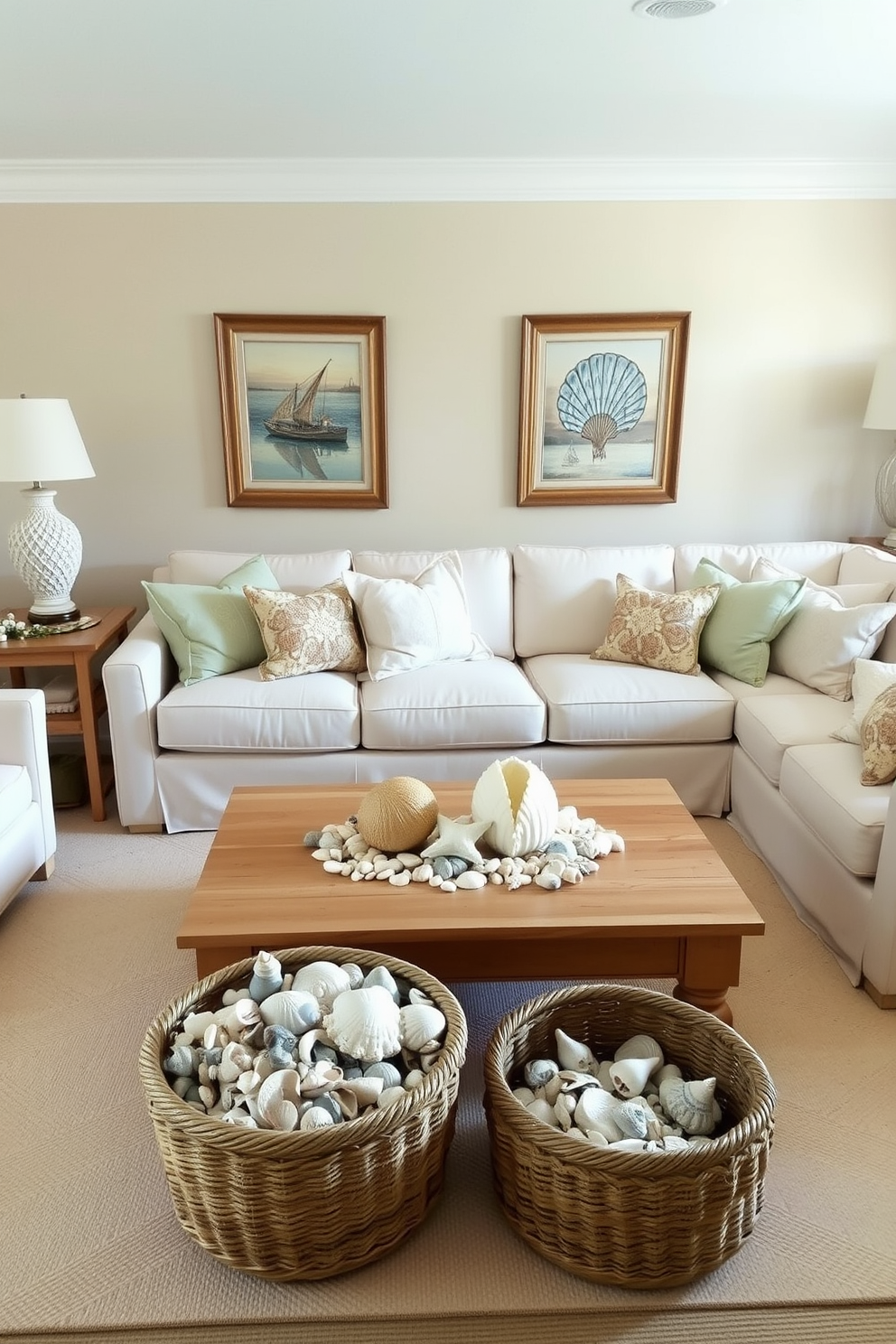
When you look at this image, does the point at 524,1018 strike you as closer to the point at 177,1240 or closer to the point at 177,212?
the point at 177,1240

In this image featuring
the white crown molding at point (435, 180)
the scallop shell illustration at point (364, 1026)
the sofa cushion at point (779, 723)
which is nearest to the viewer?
the scallop shell illustration at point (364, 1026)

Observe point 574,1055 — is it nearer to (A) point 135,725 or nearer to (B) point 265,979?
(B) point 265,979

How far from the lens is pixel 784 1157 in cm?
188

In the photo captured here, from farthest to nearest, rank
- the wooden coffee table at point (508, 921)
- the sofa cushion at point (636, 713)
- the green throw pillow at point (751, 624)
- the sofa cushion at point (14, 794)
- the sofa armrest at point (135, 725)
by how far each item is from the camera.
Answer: the green throw pillow at point (751, 624), the sofa cushion at point (636, 713), the sofa armrest at point (135, 725), the sofa cushion at point (14, 794), the wooden coffee table at point (508, 921)

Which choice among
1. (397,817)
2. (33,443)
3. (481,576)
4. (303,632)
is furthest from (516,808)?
(33,443)

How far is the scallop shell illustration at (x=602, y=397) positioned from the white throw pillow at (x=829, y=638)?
3.39 feet

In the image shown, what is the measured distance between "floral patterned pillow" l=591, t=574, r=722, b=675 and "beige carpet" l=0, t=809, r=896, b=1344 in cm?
120

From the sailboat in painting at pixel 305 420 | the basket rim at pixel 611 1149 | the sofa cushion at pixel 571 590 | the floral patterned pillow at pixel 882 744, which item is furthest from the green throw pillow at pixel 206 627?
the floral patterned pillow at pixel 882 744

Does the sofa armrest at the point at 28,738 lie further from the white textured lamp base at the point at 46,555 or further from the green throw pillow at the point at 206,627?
the white textured lamp base at the point at 46,555

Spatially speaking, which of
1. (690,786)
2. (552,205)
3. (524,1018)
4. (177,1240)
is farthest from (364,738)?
(552,205)

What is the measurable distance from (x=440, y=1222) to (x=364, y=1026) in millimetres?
436

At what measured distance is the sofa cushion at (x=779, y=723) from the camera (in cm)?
288

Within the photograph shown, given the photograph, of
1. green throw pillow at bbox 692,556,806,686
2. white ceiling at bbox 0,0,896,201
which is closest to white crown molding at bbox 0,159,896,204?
white ceiling at bbox 0,0,896,201

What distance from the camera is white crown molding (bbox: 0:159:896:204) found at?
3506 mm
